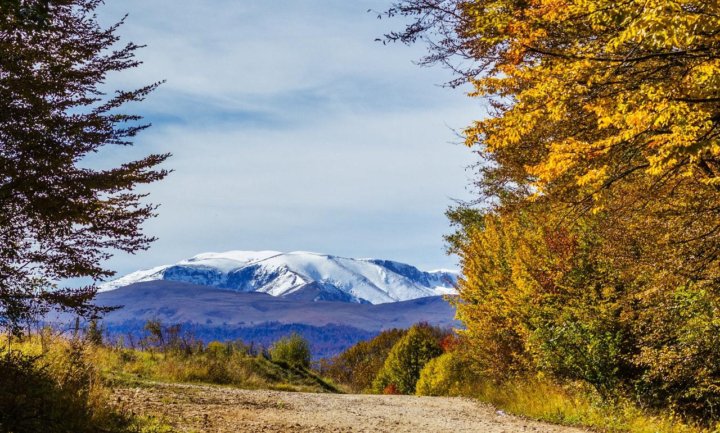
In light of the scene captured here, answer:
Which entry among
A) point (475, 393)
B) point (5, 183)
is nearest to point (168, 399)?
point (5, 183)

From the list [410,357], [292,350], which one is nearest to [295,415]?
[292,350]

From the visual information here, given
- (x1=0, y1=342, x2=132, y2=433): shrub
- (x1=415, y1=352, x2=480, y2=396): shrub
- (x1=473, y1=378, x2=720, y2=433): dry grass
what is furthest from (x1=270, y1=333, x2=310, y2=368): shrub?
(x1=0, y1=342, x2=132, y2=433): shrub

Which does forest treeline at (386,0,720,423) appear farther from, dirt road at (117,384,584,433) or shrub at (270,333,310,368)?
shrub at (270,333,310,368)

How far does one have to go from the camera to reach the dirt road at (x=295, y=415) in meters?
10.2

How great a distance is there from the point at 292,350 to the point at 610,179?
3797 cm

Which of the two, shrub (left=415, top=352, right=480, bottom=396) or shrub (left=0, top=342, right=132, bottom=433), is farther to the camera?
shrub (left=415, top=352, right=480, bottom=396)

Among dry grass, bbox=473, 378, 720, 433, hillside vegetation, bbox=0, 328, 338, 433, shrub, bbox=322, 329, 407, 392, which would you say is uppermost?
hillside vegetation, bbox=0, 328, 338, 433

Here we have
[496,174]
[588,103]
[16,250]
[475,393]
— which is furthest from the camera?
[475,393]

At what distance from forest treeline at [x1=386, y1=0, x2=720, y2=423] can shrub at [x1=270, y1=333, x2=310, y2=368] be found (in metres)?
26.6

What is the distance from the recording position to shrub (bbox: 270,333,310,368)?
42.8 m

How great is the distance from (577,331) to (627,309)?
1.74 metres

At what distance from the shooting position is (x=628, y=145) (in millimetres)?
8047

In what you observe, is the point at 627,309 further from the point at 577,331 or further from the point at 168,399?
the point at 168,399

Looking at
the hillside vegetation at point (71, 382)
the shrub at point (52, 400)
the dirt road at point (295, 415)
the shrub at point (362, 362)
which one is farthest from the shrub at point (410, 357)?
the shrub at point (52, 400)
